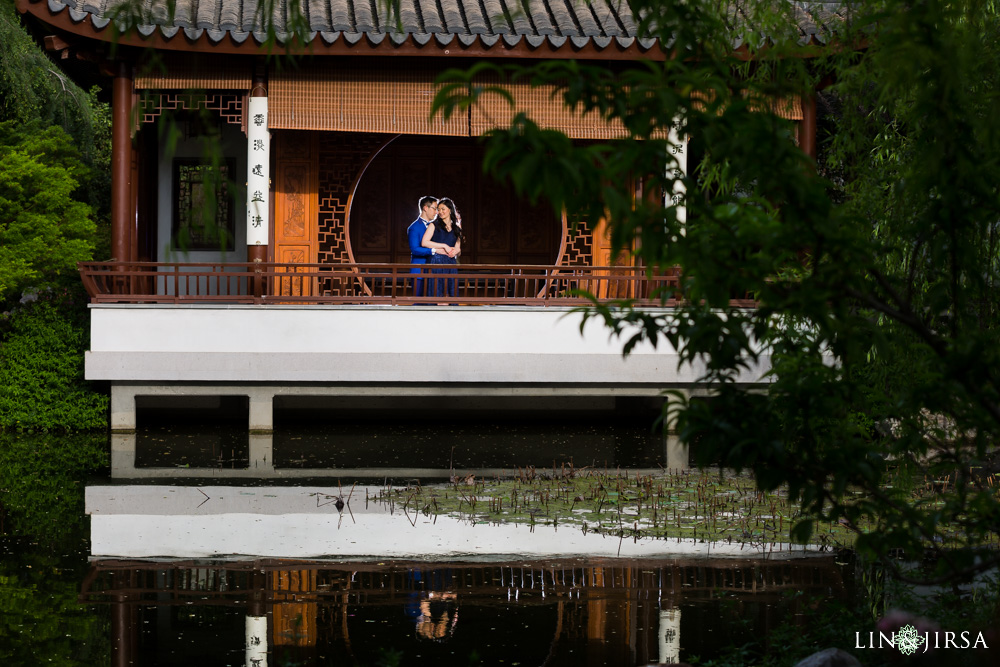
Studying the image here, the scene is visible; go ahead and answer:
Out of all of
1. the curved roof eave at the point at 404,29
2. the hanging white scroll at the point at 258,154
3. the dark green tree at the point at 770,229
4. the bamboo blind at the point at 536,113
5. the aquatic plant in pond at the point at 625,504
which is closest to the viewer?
the dark green tree at the point at 770,229

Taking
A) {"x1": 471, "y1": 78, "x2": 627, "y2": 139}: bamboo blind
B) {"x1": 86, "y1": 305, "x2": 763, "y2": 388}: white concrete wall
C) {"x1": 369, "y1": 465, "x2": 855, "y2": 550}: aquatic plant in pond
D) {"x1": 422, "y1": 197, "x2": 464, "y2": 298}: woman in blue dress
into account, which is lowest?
{"x1": 369, "y1": 465, "x2": 855, "y2": 550}: aquatic plant in pond

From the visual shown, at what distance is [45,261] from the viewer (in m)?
12.1

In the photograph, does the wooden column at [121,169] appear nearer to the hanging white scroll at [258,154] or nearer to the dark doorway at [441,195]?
the hanging white scroll at [258,154]

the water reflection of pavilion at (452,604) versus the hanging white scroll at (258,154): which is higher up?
the hanging white scroll at (258,154)

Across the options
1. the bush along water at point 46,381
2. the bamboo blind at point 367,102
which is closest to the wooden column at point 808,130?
the bamboo blind at point 367,102

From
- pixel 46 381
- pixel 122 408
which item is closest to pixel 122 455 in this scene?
pixel 122 408

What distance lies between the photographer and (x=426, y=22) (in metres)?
11.6

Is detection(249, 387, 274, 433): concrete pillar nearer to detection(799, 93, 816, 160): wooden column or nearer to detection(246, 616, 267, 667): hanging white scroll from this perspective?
Answer: detection(799, 93, 816, 160): wooden column

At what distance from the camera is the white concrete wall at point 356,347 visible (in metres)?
11.0

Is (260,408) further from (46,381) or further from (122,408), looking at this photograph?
(46,381)

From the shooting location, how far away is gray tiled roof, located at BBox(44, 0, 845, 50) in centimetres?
1092

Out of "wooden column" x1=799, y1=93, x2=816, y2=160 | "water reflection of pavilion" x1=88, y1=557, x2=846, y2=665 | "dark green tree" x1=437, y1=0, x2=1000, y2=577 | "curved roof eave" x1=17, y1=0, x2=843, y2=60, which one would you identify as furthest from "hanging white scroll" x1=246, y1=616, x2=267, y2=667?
"wooden column" x1=799, y1=93, x2=816, y2=160

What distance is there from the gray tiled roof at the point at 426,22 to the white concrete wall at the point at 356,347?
2.54m

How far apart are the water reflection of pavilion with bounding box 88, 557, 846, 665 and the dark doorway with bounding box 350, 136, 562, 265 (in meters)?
8.80
